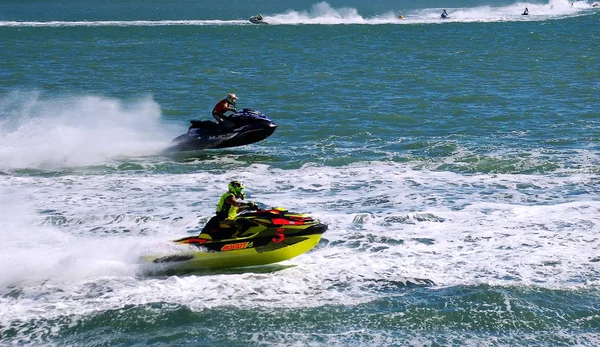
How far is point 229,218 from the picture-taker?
13.9 metres

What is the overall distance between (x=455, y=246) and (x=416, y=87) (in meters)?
22.6

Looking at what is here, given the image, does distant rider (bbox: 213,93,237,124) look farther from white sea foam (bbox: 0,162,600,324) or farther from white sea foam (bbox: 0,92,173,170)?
white sea foam (bbox: 0,162,600,324)

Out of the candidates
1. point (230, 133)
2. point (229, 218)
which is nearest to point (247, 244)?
point (229, 218)

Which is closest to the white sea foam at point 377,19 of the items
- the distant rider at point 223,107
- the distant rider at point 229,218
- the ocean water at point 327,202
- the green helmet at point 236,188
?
the ocean water at point 327,202

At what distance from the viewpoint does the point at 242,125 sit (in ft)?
78.0

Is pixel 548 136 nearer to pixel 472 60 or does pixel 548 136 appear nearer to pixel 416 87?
pixel 416 87

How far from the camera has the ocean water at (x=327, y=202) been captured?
1233cm

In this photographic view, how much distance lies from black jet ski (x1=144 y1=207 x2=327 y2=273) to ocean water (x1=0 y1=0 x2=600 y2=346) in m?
0.23

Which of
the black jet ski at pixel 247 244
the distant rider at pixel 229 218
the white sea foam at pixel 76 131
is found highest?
the distant rider at pixel 229 218

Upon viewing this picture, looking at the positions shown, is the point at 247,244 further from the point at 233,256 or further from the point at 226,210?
the point at 226,210

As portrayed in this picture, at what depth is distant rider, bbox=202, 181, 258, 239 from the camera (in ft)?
45.3

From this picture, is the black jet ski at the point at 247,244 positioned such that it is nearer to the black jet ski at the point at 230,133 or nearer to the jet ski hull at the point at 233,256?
the jet ski hull at the point at 233,256

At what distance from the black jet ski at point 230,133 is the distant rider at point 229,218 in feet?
32.5

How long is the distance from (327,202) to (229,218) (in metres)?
4.80
